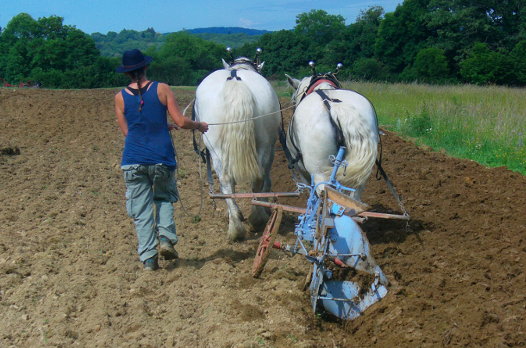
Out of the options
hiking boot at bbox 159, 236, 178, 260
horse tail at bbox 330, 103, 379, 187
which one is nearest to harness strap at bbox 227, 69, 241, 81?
horse tail at bbox 330, 103, 379, 187

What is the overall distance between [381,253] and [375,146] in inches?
39.5

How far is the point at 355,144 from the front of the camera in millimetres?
5441

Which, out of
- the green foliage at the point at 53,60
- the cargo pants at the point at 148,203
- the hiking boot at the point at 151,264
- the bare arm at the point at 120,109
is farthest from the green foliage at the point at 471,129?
the green foliage at the point at 53,60

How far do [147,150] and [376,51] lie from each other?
51885mm

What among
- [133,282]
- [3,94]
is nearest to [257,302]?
[133,282]

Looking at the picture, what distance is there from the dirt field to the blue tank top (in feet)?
3.31

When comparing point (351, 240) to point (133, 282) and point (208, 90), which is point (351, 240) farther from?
point (208, 90)

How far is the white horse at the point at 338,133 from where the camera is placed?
17.8 ft

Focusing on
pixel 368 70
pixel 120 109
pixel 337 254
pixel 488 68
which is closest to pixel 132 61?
pixel 120 109

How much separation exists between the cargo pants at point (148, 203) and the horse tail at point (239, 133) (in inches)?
29.3

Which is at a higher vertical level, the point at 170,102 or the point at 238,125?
the point at 170,102

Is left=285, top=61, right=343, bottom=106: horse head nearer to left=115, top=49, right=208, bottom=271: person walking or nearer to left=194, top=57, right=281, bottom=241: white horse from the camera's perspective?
left=194, top=57, right=281, bottom=241: white horse

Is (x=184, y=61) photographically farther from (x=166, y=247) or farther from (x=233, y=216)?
(x=166, y=247)

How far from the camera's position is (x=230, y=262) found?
5648mm
